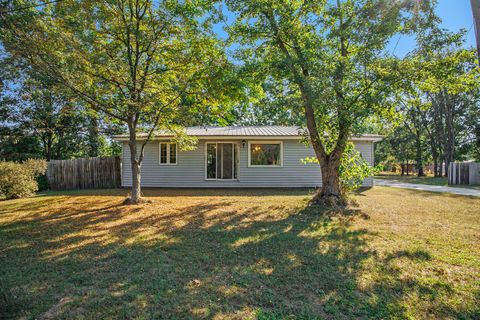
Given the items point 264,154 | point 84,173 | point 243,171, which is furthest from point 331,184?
point 84,173

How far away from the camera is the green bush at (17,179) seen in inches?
364

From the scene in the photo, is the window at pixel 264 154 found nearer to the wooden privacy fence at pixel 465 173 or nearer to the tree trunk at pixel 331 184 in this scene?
the tree trunk at pixel 331 184

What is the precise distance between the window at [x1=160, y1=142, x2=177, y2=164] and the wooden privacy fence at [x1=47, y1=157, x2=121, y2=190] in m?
2.76

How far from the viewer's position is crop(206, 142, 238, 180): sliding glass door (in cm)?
1256

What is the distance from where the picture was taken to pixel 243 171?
40.2ft

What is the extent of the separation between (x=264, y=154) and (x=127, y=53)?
295 inches

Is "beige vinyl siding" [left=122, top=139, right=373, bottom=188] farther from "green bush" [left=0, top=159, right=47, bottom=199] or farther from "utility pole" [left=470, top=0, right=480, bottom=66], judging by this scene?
"utility pole" [left=470, top=0, right=480, bottom=66]

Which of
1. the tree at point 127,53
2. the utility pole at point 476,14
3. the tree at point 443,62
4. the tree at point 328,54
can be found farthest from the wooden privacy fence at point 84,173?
the utility pole at point 476,14

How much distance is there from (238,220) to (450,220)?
518 cm

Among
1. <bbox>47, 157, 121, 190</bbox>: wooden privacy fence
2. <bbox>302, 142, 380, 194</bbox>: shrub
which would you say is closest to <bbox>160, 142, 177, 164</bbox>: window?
<bbox>47, 157, 121, 190</bbox>: wooden privacy fence

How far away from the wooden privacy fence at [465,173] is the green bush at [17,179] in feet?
73.0

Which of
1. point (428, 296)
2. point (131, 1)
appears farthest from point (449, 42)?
point (131, 1)

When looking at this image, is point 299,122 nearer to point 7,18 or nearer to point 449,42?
point 449,42

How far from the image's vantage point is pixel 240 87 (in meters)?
7.06
